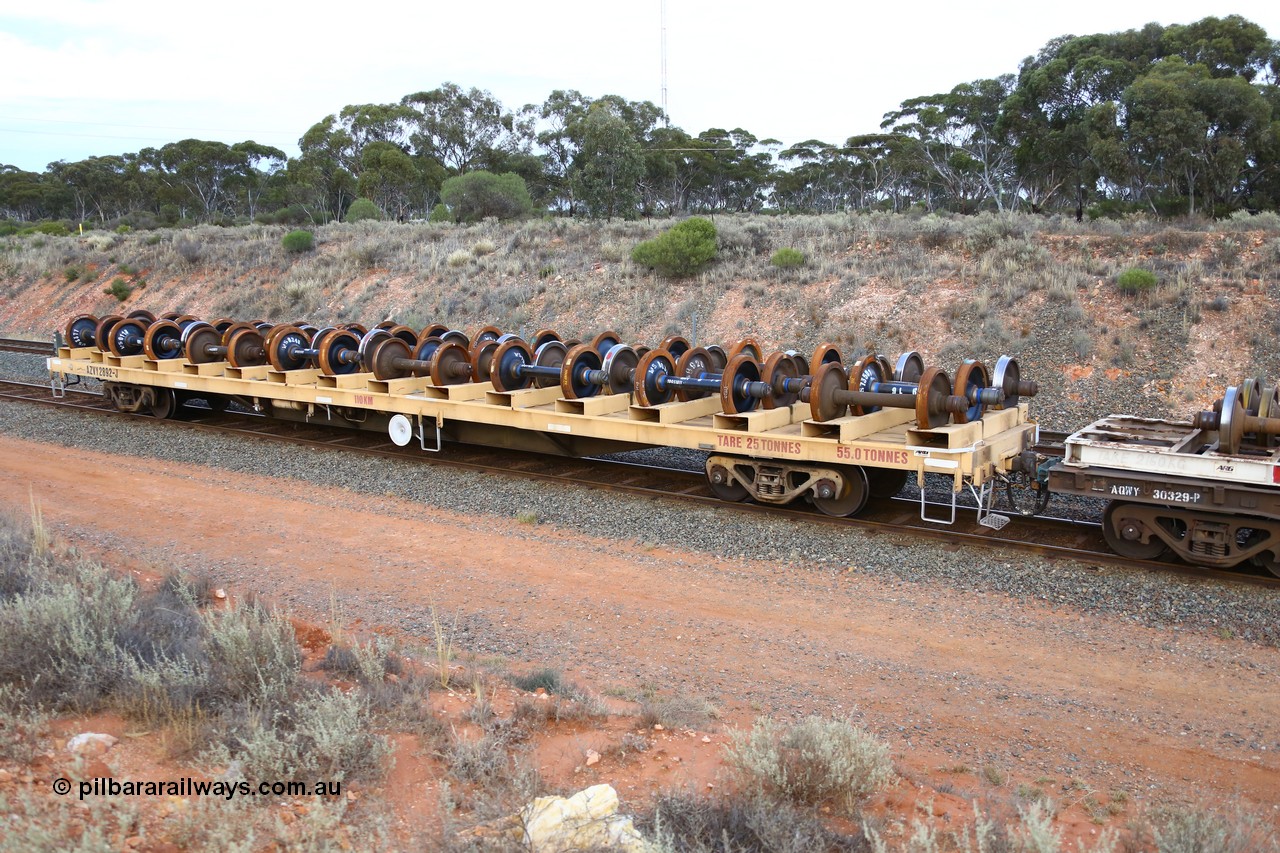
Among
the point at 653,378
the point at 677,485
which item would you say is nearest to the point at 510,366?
the point at 653,378

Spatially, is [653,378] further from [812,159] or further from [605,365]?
[812,159]

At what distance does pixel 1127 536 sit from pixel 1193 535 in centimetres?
54

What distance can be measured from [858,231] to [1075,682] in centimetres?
2083

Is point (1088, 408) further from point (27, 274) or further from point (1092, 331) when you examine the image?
point (27, 274)

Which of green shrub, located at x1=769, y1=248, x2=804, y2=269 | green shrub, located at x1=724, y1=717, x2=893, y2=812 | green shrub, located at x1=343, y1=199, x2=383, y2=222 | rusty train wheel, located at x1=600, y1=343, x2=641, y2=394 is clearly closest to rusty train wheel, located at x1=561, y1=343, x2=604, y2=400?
rusty train wheel, located at x1=600, y1=343, x2=641, y2=394

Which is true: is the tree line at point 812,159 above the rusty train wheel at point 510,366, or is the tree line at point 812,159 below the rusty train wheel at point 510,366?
above

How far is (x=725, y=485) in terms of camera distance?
11.2 m

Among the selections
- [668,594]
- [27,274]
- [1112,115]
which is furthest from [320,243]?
[668,594]

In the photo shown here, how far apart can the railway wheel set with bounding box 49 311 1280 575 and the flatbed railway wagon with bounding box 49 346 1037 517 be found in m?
0.02

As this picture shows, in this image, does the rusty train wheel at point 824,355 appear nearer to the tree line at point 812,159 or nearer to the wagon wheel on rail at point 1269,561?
the wagon wheel on rail at point 1269,561

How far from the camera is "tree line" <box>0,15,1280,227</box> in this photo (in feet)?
96.1

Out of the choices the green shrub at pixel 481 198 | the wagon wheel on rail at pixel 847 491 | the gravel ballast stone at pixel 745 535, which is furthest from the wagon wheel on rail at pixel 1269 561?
the green shrub at pixel 481 198

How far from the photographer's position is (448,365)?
529 inches

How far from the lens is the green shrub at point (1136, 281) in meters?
18.9
